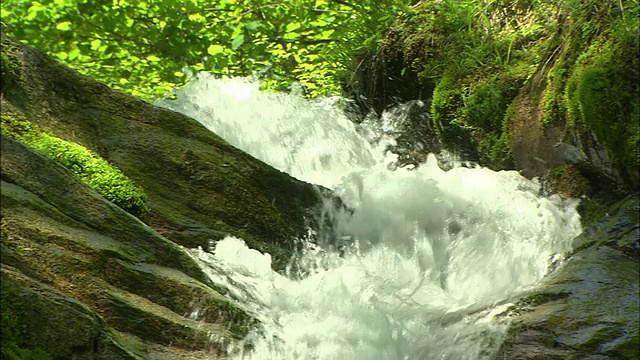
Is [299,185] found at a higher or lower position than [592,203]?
higher

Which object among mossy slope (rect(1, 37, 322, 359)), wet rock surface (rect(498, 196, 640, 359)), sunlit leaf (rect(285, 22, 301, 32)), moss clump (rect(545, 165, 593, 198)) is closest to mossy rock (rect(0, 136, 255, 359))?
mossy slope (rect(1, 37, 322, 359))

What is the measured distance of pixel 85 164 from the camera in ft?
17.1

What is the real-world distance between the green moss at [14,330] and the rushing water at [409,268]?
1.37m

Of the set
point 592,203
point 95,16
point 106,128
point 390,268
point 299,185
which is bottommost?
point 390,268

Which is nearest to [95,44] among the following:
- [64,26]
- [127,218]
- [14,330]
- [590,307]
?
[64,26]

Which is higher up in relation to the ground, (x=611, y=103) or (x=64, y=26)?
(x=64, y=26)

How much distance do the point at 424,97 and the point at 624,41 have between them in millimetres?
3738

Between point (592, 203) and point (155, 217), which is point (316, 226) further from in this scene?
point (592, 203)

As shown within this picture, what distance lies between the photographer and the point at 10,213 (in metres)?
3.66

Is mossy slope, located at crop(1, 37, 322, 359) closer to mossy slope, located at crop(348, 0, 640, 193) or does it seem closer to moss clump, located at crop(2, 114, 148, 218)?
moss clump, located at crop(2, 114, 148, 218)

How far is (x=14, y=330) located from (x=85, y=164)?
2.28 m

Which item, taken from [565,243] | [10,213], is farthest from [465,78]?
[10,213]

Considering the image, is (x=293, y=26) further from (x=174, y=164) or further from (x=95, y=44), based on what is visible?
(x=174, y=164)

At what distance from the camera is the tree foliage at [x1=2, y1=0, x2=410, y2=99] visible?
870 cm
